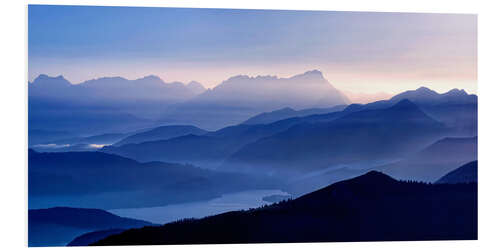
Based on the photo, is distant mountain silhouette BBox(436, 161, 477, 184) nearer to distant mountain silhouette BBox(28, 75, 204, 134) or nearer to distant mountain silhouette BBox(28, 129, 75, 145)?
distant mountain silhouette BBox(28, 75, 204, 134)

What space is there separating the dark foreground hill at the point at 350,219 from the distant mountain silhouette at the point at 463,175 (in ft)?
0.23

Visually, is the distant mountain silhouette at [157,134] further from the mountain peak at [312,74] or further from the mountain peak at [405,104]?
the mountain peak at [405,104]

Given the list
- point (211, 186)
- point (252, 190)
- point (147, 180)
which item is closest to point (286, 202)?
point (252, 190)

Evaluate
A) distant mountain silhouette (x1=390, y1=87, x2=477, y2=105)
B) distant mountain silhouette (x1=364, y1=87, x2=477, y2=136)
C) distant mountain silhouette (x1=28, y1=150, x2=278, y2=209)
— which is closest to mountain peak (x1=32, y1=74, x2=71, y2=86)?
distant mountain silhouette (x1=28, y1=150, x2=278, y2=209)

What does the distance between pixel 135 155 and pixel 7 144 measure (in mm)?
1313

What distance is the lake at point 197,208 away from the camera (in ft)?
22.7

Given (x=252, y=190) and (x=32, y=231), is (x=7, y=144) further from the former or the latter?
(x=252, y=190)

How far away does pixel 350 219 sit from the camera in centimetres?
721

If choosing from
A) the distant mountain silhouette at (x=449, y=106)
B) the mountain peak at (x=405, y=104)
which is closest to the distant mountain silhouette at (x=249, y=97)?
the distant mountain silhouette at (x=449, y=106)

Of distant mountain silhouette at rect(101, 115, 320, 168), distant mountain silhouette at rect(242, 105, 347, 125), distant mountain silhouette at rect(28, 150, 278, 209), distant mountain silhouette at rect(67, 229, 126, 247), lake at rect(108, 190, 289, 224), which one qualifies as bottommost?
distant mountain silhouette at rect(67, 229, 126, 247)

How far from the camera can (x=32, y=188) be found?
6.77 m

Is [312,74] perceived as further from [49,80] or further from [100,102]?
[49,80]

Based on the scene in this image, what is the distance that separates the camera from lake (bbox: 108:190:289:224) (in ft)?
22.7

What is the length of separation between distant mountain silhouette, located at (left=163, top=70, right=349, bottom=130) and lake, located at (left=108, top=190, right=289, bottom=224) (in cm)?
80
